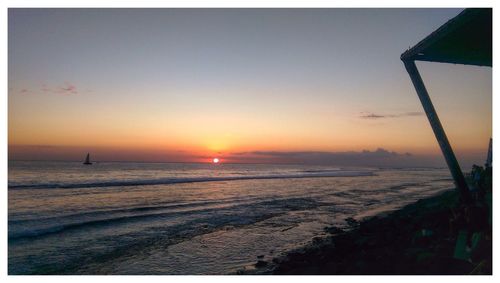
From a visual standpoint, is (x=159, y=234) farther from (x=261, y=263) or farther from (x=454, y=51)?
(x=454, y=51)

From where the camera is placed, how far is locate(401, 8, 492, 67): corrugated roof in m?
4.98

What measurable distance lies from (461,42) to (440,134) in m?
1.90

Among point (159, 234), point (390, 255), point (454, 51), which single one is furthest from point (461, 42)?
point (159, 234)

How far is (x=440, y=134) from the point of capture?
6.39m

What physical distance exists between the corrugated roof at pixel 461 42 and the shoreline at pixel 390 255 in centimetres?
346

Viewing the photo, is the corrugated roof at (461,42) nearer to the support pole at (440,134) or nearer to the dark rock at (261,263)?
the support pole at (440,134)

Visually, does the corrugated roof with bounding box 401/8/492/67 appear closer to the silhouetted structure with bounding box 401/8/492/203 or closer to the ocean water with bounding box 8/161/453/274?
the silhouetted structure with bounding box 401/8/492/203

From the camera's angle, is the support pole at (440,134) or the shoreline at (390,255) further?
the support pole at (440,134)

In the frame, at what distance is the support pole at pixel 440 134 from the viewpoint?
626 centimetres

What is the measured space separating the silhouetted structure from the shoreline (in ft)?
4.07

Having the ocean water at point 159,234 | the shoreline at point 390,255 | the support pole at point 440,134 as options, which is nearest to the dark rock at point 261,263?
the shoreline at point 390,255

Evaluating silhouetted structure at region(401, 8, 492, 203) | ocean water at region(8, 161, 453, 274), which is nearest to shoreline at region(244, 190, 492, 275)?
ocean water at region(8, 161, 453, 274)
